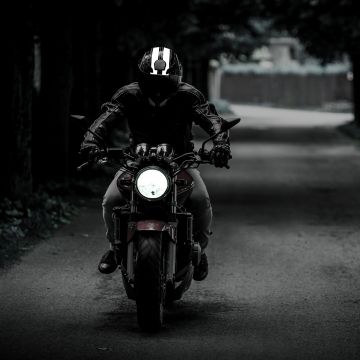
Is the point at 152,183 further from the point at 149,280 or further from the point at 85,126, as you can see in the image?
the point at 85,126

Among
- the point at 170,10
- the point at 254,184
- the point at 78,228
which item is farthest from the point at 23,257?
the point at 170,10

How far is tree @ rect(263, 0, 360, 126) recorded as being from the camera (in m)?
33.0

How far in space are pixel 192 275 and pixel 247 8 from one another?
3844cm

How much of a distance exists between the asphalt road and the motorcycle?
0.28 metres

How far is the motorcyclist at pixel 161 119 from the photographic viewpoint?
836 centimetres

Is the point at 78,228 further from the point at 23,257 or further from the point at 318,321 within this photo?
the point at 318,321

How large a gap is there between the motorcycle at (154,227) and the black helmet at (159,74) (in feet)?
1.38

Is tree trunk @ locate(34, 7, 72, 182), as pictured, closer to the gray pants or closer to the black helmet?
the gray pants

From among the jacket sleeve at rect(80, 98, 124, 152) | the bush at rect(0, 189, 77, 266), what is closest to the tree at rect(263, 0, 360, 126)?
the bush at rect(0, 189, 77, 266)

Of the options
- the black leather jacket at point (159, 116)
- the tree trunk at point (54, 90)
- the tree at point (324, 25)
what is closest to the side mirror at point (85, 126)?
the black leather jacket at point (159, 116)

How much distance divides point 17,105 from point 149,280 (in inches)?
307

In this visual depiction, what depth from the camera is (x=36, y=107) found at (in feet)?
71.8

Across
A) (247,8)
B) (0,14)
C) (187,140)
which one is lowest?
(187,140)

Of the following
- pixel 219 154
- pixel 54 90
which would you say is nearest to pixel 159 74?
pixel 219 154
